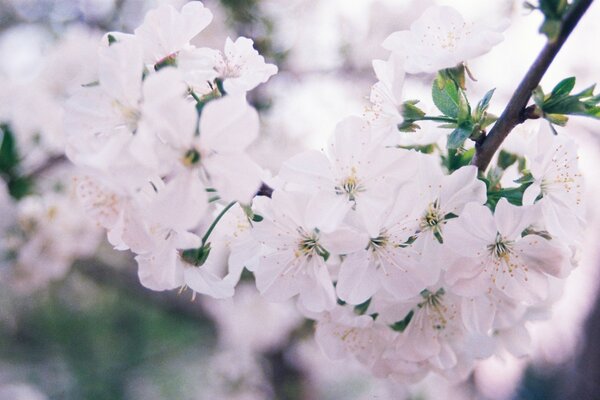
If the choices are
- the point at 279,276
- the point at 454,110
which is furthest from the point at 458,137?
the point at 279,276

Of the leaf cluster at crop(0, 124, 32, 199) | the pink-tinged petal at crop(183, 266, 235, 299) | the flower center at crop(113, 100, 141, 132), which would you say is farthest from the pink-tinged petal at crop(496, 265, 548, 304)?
the leaf cluster at crop(0, 124, 32, 199)

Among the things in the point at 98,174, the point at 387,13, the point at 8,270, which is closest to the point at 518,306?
the point at 98,174

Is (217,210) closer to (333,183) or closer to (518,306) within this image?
(333,183)

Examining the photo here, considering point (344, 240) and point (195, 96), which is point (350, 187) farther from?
point (195, 96)

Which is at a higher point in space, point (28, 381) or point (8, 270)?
point (8, 270)

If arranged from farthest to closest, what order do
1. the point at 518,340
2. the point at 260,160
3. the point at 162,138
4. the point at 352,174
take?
the point at 260,160, the point at 518,340, the point at 352,174, the point at 162,138

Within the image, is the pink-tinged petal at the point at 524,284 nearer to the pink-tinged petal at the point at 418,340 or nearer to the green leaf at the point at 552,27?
the pink-tinged petal at the point at 418,340
